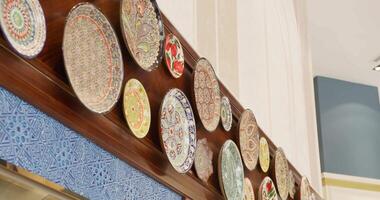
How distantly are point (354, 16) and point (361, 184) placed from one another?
4.78ft

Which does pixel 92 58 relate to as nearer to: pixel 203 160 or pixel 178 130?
pixel 178 130

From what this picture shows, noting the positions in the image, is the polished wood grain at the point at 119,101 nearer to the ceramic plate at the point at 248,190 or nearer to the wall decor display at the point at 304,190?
the ceramic plate at the point at 248,190

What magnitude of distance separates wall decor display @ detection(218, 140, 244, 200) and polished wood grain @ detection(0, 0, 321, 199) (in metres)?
0.02

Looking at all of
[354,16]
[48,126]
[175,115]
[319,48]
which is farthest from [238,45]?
[319,48]

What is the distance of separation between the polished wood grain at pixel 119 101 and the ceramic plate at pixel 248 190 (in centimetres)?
25

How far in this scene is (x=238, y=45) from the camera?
2283mm

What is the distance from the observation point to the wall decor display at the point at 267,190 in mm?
2150

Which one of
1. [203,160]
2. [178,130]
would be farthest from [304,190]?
[178,130]

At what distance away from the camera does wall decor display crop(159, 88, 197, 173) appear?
4.64 ft

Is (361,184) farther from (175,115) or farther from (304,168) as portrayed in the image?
(175,115)

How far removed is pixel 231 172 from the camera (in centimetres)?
186

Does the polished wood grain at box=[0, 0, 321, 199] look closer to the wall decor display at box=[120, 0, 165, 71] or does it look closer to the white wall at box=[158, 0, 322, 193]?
the wall decor display at box=[120, 0, 165, 71]

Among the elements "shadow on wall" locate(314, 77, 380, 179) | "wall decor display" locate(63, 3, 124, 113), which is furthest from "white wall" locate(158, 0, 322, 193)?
"shadow on wall" locate(314, 77, 380, 179)

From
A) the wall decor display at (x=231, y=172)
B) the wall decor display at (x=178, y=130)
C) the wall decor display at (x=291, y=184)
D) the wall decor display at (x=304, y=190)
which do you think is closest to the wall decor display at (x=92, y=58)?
the wall decor display at (x=178, y=130)
